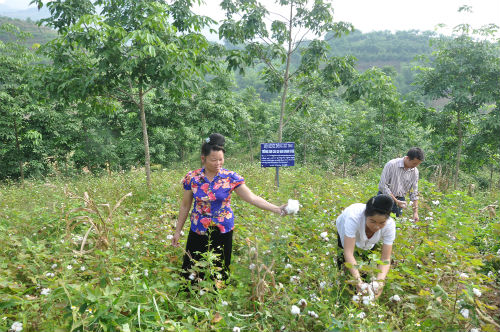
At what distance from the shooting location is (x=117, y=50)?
5355 millimetres

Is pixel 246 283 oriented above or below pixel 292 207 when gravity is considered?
below

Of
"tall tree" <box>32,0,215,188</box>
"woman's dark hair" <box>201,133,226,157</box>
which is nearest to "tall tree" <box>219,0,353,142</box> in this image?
"tall tree" <box>32,0,215,188</box>

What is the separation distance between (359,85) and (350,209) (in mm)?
5013

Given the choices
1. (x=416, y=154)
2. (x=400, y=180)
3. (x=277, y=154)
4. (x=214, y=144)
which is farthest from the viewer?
(x=277, y=154)

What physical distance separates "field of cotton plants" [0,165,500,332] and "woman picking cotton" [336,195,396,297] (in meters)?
0.15

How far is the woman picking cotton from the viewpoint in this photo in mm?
2250

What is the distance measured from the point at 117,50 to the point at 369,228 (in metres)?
5.19

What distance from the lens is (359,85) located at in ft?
22.3

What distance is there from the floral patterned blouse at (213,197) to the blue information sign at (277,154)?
4.06 metres

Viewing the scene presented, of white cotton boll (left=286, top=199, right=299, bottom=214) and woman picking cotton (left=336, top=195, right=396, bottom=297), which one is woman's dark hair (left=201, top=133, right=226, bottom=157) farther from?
woman picking cotton (left=336, top=195, right=396, bottom=297)

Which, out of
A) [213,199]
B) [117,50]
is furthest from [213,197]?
[117,50]

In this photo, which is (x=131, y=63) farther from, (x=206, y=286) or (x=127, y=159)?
(x=127, y=159)

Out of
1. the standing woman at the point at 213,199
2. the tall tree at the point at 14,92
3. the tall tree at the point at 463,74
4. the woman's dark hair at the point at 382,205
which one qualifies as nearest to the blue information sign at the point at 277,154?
the standing woman at the point at 213,199

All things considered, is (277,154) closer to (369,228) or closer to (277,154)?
(277,154)
